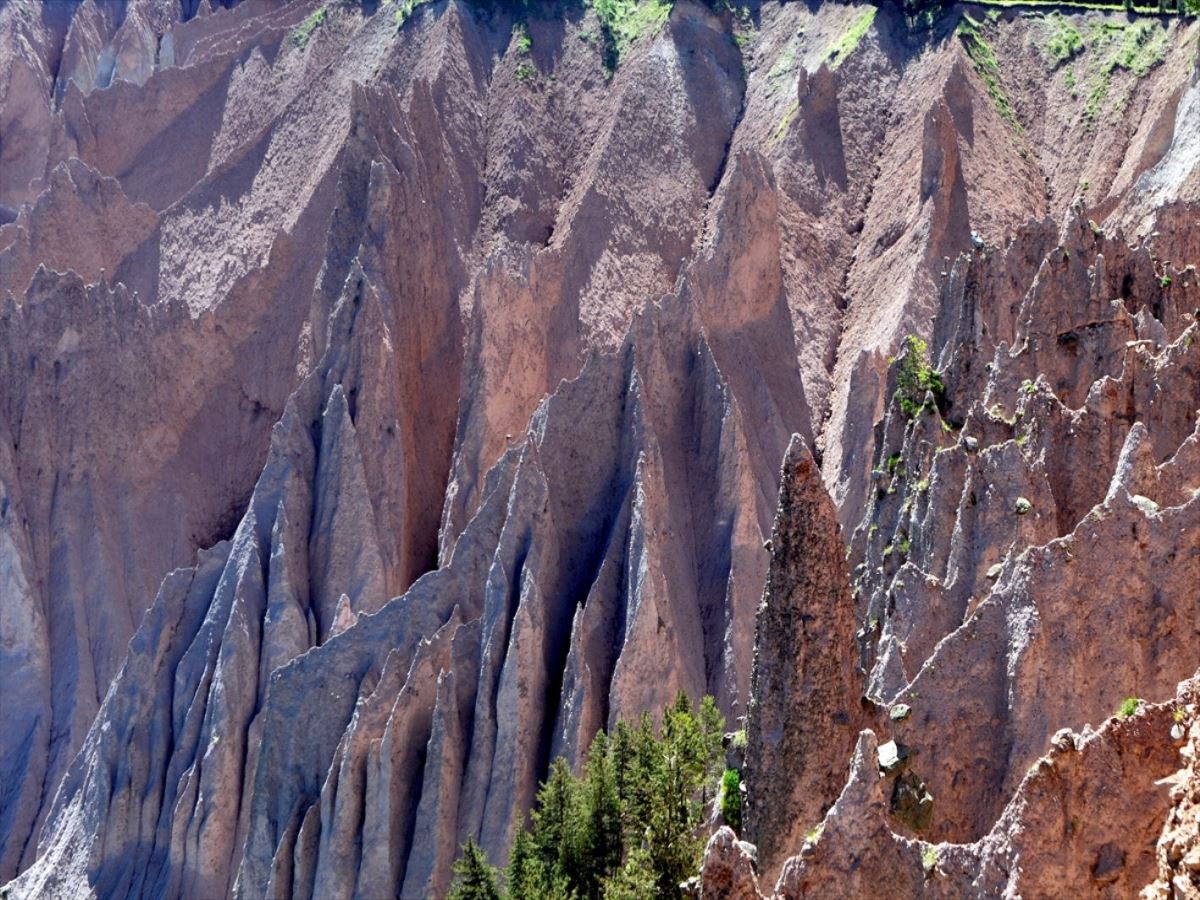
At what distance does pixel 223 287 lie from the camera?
59594mm

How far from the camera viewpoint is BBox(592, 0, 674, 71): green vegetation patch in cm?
6638

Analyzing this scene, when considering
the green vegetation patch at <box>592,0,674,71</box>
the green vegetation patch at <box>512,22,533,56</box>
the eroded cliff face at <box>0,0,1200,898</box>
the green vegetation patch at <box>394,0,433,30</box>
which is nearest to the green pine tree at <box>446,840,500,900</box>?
the eroded cliff face at <box>0,0,1200,898</box>

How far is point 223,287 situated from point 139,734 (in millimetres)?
17176

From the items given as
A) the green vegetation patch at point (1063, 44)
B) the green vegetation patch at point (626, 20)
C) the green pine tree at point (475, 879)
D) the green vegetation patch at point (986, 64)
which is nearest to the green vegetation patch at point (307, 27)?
the green vegetation patch at point (626, 20)

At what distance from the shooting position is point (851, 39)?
209ft

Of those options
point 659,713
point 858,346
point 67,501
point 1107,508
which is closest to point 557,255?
point 858,346

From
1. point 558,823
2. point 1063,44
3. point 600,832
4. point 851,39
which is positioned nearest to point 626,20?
point 851,39

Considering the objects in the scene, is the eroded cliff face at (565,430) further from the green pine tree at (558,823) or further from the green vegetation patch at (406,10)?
the green pine tree at (558,823)

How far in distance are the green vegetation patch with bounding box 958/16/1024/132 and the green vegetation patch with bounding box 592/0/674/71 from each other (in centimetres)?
919

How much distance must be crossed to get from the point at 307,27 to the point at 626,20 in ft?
34.0

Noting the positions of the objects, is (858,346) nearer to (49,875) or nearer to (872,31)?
(872,31)

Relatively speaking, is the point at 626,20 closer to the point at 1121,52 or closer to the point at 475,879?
the point at 1121,52

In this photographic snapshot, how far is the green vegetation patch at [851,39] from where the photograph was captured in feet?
208

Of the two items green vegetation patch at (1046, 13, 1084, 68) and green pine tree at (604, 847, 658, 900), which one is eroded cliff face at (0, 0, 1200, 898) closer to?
green vegetation patch at (1046, 13, 1084, 68)
